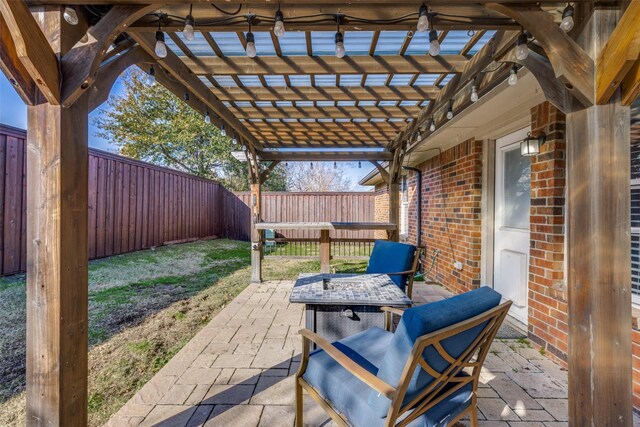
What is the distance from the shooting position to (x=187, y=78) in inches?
96.9

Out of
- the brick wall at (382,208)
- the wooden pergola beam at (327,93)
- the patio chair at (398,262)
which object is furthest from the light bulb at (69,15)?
the brick wall at (382,208)

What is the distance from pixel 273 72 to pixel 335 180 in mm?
20204

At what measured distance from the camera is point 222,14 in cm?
160

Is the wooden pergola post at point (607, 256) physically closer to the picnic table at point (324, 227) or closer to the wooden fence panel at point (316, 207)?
the picnic table at point (324, 227)

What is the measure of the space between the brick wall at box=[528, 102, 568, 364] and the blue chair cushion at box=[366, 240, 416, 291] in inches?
42.2

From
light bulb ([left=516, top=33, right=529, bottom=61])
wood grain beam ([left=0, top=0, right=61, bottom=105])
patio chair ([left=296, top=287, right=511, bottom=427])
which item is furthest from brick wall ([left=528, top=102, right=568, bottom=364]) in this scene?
wood grain beam ([left=0, top=0, right=61, bottom=105])

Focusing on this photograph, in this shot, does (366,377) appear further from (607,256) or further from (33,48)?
(33,48)

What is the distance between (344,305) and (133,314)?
2.67 m

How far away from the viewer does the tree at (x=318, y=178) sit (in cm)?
2084

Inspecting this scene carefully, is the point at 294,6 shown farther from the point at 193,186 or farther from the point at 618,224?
the point at 193,186

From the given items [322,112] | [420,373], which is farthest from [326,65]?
[420,373]

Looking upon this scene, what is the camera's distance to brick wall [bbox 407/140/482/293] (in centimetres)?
371

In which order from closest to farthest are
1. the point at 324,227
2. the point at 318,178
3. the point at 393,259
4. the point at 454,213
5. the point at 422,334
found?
the point at 422,334 < the point at 393,259 < the point at 454,213 < the point at 324,227 < the point at 318,178

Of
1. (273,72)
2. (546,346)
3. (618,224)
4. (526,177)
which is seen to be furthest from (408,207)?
(618,224)
